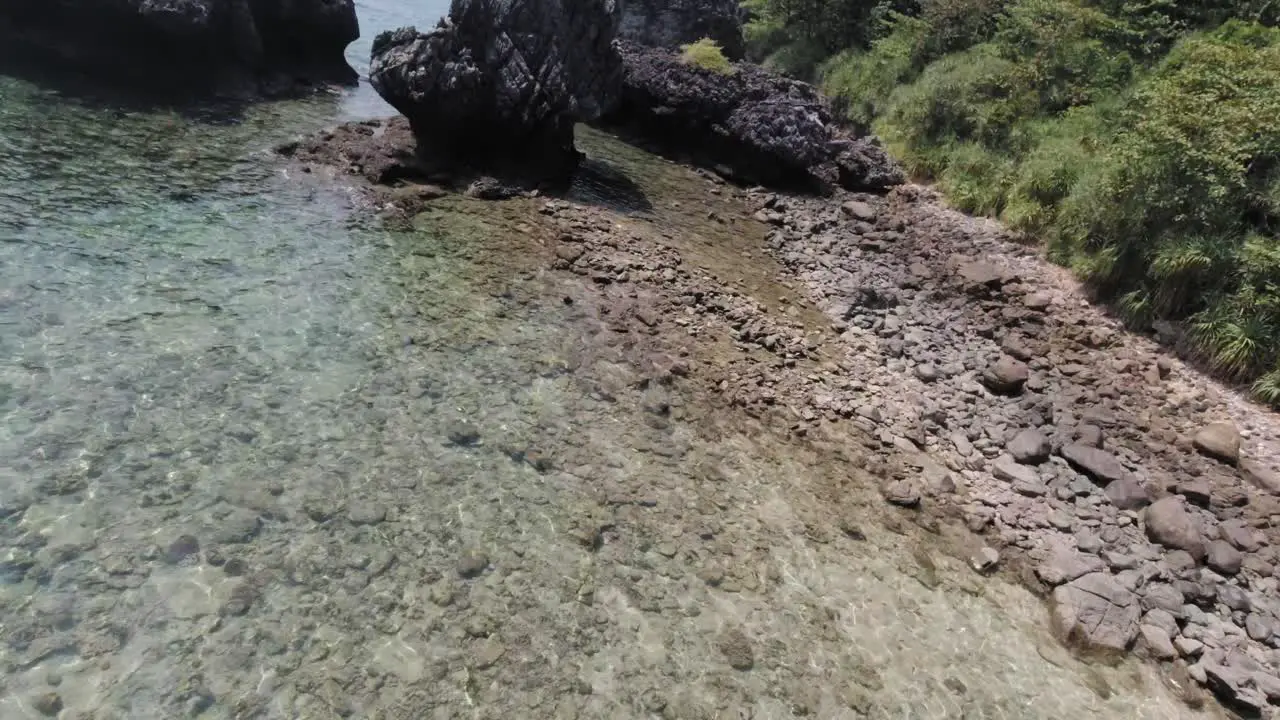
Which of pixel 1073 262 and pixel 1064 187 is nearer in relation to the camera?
pixel 1073 262

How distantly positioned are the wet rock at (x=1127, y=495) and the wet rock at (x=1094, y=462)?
156 millimetres

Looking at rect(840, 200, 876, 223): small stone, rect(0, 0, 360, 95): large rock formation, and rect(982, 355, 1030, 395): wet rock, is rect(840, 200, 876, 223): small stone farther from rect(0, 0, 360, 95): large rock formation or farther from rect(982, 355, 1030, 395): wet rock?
rect(0, 0, 360, 95): large rock formation

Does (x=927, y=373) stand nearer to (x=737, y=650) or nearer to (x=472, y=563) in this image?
(x=737, y=650)

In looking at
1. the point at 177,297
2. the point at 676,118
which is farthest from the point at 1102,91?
the point at 177,297

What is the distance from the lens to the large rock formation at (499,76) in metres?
21.8

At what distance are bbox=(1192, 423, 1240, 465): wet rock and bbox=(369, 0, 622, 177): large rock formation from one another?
59.7ft

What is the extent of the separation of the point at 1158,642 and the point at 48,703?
44.5ft

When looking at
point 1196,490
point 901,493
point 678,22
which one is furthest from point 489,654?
point 678,22

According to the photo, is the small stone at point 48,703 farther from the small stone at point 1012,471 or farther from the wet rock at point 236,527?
the small stone at point 1012,471

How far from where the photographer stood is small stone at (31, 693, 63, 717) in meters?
6.90

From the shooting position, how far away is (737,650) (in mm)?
9117

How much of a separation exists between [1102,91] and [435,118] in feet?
68.8

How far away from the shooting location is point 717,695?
336 inches

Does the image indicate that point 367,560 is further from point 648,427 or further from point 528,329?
point 528,329
